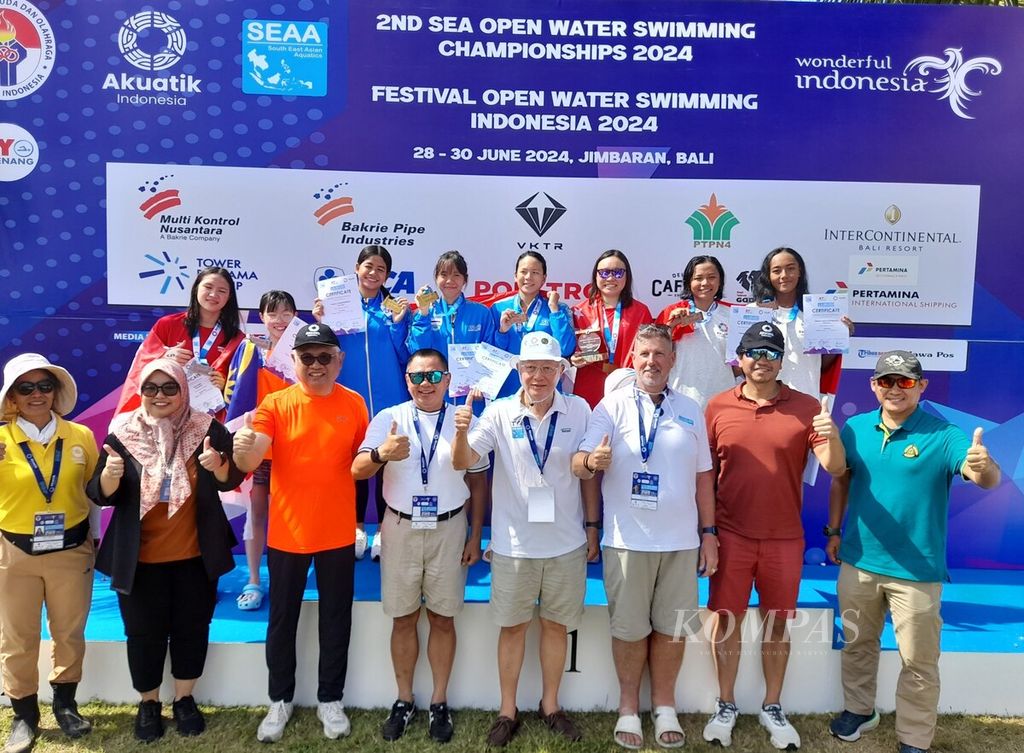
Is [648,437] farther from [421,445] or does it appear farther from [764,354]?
[421,445]

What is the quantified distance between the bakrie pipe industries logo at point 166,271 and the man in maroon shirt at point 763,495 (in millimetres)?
3984

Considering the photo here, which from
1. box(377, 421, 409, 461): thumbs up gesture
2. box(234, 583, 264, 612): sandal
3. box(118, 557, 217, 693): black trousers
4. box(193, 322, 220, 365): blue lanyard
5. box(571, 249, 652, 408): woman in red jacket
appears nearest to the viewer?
box(377, 421, 409, 461): thumbs up gesture

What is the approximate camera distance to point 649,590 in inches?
126

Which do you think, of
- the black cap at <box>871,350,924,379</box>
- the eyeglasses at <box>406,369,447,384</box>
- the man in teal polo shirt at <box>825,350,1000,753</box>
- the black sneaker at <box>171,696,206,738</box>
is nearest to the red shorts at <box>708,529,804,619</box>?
the man in teal polo shirt at <box>825,350,1000,753</box>

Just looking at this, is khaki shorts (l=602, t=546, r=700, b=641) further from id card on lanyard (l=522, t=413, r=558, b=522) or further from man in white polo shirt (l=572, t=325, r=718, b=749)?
id card on lanyard (l=522, t=413, r=558, b=522)

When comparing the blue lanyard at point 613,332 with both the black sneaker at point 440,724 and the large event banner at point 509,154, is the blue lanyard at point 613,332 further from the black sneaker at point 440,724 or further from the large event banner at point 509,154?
the black sneaker at point 440,724

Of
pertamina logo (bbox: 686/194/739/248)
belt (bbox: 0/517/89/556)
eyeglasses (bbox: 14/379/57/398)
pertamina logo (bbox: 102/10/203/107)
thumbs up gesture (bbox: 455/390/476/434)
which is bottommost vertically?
belt (bbox: 0/517/89/556)

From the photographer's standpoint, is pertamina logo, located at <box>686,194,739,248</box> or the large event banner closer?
the large event banner

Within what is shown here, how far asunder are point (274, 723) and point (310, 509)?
1094 mm

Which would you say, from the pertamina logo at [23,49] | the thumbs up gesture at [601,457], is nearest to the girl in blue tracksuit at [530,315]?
the thumbs up gesture at [601,457]

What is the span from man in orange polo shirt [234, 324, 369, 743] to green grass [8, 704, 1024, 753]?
0.12 m

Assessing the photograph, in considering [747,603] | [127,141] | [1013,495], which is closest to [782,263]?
[747,603]

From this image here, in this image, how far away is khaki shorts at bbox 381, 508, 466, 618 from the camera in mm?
3186

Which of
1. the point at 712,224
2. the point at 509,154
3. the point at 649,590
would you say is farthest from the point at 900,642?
the point at 509,154
